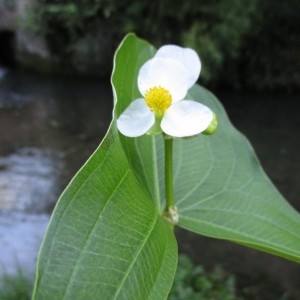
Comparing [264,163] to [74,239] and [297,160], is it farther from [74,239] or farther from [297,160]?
[74,239]

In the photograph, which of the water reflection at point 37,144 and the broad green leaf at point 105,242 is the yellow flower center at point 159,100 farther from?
the water reflection at point 37,144

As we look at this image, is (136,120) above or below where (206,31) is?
above

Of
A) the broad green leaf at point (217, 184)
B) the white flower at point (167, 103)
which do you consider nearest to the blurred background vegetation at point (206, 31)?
the broad green leaf at point (217, 184)

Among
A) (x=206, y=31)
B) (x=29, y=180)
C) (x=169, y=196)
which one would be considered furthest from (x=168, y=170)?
(x=206, y=31)

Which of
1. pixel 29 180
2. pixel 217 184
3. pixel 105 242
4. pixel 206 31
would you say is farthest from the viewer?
pixel 206 31

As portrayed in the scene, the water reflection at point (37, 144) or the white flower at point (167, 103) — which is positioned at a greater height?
the white flower at point (167, 103)

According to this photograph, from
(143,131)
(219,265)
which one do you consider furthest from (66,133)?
(143,131)

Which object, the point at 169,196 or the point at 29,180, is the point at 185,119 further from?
the point at 29,180
